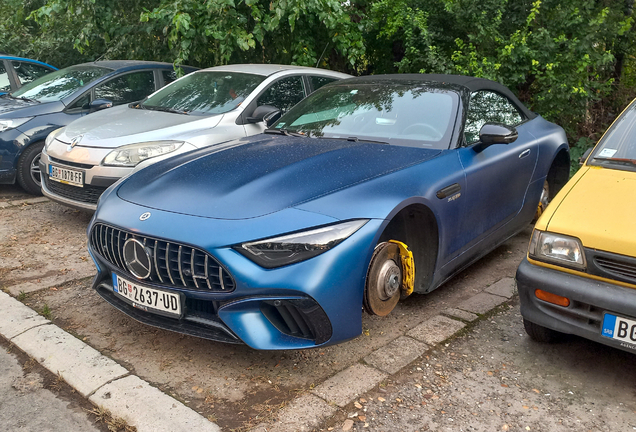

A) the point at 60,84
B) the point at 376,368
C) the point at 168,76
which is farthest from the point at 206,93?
the point at 376,368

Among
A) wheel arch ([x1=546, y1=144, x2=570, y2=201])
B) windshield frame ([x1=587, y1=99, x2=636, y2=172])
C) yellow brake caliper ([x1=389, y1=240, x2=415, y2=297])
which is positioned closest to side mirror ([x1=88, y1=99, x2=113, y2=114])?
yellow brake caliper ([x1=389, y1=240, x2=415, y2=297])

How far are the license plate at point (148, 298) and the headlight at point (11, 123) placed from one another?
4.12 metres

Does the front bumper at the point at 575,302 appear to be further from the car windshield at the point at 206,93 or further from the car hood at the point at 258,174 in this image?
the car windshield at the point at 206,93

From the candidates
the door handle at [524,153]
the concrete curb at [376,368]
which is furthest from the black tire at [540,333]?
the door handle at [524,153]

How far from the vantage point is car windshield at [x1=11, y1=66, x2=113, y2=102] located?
700 cm

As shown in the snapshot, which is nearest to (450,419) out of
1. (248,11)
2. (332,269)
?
(332,269)

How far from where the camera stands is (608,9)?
6.54m

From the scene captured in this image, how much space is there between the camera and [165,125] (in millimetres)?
5336

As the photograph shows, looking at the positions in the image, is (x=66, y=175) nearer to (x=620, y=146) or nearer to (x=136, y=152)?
(x=136, y=152)

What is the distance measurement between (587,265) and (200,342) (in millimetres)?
2071

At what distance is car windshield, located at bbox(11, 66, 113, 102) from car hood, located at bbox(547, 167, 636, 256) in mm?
5881

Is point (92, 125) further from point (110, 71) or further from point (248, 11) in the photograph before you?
point (248, 11)

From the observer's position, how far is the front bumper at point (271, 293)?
8.77 feet

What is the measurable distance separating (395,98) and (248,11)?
4.81 m
